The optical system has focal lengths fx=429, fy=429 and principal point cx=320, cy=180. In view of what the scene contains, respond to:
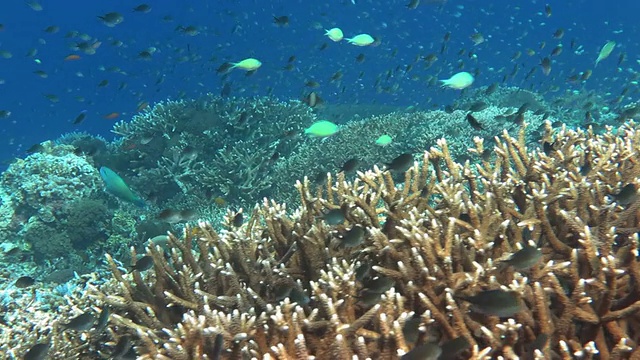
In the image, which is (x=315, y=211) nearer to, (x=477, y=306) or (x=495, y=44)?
(x=477, y=306)

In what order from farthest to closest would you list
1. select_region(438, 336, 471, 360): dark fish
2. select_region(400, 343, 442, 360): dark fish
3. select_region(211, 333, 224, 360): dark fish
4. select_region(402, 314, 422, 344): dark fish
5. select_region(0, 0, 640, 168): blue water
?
select_region(0, 0, 640, 168): blue water, select_region(211, 333, 224, 360): dark fish, select_region(402, 314, 422, 344): dark fish, select_region(438, 336, 471, 360): dark fish, select_region(400, 343, 442, 360): dark fish

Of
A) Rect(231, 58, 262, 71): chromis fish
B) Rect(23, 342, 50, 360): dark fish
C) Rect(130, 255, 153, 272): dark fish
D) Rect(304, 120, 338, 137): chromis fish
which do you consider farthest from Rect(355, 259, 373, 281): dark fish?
Rect(231, 58, 262, 71): chromis fish

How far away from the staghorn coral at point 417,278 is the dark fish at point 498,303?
19 cm

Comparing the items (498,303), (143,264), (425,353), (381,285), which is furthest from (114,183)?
(498,303)

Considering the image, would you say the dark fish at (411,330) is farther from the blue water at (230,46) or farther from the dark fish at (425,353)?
the blue water at (230,46)

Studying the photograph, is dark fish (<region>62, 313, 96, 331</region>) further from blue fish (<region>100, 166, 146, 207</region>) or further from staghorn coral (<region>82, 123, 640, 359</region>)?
blue fish (<region>100, 166, 146, 207</region>)

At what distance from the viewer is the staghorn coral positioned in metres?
2.59

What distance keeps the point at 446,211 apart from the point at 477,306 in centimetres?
142

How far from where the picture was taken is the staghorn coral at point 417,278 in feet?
8.50

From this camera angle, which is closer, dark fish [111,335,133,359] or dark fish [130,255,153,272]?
dark fish [111,335,133,359]

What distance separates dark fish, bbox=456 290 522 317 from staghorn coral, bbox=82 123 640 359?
0.63 feet

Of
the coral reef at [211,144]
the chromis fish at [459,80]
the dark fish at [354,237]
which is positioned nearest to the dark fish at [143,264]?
the dark fish at [354,237]

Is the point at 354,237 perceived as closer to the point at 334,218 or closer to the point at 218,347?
the point at 334,218

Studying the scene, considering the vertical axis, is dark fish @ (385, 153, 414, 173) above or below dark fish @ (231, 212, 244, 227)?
above
